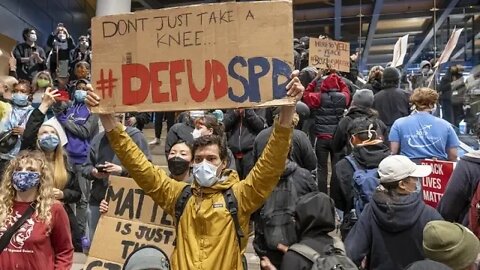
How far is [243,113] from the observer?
6363 millimetres

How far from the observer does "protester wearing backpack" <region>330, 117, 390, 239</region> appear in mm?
4344

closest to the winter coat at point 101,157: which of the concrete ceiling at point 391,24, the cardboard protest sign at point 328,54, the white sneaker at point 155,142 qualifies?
the cardboard protest sign at point 328,54

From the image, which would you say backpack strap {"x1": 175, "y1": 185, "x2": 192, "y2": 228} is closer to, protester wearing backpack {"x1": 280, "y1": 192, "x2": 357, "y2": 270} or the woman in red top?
protester wearing backpack {"x1": 280, "y1": 192, "x2": 357, "y2": 270}

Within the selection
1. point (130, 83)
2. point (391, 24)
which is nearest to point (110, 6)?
point (391, 24)

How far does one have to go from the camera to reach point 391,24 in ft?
58.6

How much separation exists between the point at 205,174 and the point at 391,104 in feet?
15.2

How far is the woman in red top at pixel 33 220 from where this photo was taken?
3596mm

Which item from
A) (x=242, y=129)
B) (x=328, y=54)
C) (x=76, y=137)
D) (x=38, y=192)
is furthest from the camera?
(x=328, y=54)

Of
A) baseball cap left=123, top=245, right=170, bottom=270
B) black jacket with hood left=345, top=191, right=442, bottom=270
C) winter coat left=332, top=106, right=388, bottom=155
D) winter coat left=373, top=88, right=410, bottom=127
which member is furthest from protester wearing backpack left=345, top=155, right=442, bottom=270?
winter coat left=373, top=88, right=410, bottom=127

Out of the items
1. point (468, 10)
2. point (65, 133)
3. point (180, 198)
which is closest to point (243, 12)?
point (180, 198)

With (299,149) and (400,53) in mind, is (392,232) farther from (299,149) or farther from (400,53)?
(400,53)

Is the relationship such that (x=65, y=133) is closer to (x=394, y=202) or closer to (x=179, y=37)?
(x=179, y=37)

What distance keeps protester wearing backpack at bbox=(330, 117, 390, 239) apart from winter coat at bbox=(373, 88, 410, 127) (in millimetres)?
2752

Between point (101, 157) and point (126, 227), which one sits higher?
point (101, 157)
